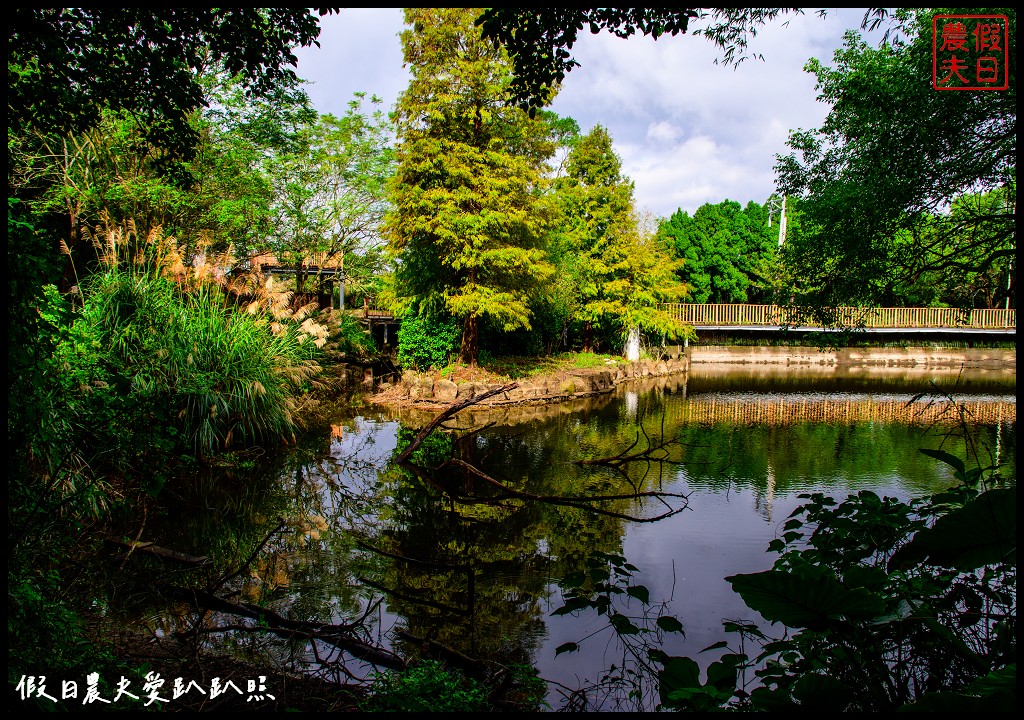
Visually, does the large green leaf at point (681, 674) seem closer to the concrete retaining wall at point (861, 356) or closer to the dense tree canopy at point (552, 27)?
the dense tree canopy at point (552, 27)

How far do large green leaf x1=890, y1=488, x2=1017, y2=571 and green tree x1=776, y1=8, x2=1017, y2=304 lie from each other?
433cm

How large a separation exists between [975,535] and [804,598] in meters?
0.56

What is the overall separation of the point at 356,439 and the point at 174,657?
7176mm

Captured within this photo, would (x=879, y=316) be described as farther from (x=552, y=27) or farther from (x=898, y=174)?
(x=552, y=27)

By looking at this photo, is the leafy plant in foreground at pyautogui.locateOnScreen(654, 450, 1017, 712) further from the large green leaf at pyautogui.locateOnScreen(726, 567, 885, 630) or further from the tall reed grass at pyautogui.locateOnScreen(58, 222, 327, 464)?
the tall reed grass at pyautogui.locateOnScreen(58, 222, 327, 464)

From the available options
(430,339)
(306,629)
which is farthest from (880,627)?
(430,339)

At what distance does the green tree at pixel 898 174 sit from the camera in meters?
5.76

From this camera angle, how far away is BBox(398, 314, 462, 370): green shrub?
15.4 m

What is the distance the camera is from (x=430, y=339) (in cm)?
1536

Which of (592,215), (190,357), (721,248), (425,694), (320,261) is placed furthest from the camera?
(721,248)

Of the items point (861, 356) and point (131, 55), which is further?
point (861, 356)

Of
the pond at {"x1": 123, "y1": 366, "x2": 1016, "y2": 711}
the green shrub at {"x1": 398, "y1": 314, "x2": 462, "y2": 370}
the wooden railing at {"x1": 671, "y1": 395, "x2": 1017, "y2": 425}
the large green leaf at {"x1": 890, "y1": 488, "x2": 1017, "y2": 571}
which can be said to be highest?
the green shrub at {"x1": 398, "y1": 314, "x2": 462, "y2": 370}

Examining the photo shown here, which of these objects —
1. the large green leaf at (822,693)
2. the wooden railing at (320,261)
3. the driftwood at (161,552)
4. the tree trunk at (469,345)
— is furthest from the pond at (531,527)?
the wooden railing at (320,261)

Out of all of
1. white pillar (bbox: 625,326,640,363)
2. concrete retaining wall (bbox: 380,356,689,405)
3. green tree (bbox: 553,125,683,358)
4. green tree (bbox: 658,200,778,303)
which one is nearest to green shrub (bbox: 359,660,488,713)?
concrete retaining wall (bbox: 380,356,689,405)
